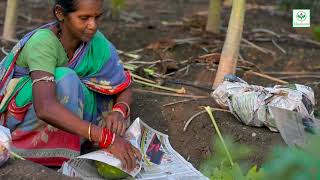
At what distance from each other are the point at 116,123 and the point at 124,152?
8.6 inches

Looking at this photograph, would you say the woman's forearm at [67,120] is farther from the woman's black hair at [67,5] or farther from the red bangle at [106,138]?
the woman's black hair at [67,5]

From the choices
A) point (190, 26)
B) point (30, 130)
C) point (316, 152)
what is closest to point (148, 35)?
point (190, 26)

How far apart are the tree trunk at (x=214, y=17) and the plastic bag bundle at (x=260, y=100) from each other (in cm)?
166

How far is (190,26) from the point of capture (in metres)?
4.83

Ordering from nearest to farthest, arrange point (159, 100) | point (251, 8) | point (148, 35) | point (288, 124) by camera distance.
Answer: point (288, 124)
point (159, 100)
point (148, 35)
point (251, 8)

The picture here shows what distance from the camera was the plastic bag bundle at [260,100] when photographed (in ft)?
8.60

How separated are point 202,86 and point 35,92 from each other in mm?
1412

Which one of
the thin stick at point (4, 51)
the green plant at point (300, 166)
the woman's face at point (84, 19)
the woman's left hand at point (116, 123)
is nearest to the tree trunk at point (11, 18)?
the thin stick at point (4, 51)

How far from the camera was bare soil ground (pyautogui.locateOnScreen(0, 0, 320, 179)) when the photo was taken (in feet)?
8.84

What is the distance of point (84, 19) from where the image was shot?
223 centimetres

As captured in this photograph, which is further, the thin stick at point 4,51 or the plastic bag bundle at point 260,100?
the thin stick at point 4,51

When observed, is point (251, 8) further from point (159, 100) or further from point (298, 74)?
point (159, 100)

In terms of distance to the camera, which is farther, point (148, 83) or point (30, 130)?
point (148, 83)

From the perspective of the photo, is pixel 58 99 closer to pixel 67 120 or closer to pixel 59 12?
pixel 67 120
